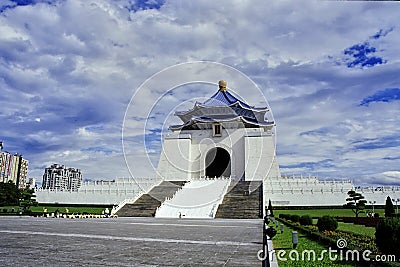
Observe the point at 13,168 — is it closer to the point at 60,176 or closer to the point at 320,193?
the point at 60,176

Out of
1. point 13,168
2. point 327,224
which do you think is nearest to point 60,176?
point 13,168

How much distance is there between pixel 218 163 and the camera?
137ft

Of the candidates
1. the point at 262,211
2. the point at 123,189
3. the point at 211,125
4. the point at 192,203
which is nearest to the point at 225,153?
the point at 211,125

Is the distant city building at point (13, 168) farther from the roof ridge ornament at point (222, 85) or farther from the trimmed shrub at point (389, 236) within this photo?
the trimmed shrub at point (389, 236)

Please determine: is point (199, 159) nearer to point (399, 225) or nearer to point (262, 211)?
point (262, 211)

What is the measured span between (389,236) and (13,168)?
72310mm

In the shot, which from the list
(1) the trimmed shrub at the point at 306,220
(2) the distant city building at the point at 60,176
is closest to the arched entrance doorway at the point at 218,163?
(1) the trimmed shrub at the point at 306,220

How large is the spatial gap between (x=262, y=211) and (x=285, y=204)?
7.56 meters

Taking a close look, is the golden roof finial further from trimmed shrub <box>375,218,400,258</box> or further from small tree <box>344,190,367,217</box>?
trimmed shrub <box>375,218,400,258</box>

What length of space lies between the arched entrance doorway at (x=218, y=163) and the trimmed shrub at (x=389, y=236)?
1348 inches

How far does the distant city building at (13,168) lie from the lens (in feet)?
204

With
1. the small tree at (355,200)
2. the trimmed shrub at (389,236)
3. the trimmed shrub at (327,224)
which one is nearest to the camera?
the trimmed shrub at (389,236)

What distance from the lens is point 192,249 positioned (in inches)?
275

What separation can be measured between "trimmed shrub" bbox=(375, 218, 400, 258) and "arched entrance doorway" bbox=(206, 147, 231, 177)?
34.2m
